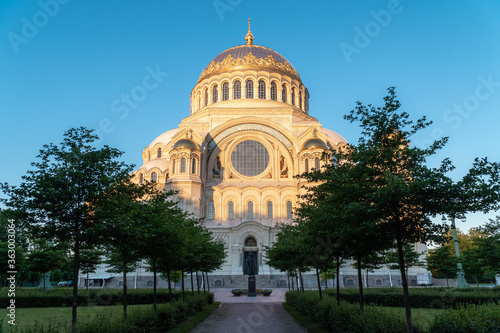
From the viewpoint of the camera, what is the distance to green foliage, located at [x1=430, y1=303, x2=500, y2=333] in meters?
9.67

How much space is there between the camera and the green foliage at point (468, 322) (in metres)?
9.67

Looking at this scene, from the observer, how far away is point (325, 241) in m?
16.6

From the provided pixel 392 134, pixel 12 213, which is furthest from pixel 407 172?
pixel 12 213

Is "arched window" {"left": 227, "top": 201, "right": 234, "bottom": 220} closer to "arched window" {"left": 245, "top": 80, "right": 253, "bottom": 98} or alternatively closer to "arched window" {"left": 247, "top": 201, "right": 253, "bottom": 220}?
"arched window" {"left": 247, "top": 201, "right": 253, "bottom": 220}

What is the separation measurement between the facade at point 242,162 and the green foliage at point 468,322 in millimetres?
33511

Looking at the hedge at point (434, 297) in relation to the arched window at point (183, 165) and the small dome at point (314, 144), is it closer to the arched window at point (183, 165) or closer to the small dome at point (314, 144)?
the small dome at point (314, 144)

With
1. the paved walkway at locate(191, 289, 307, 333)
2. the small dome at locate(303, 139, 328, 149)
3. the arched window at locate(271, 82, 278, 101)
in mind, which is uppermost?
the arched window at locate(271, 82, 278, 101)

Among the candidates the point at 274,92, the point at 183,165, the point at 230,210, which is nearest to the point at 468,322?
the point at 230,210

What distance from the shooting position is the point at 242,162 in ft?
173

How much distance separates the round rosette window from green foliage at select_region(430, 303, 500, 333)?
4207 centimetres

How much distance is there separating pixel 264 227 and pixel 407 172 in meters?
35.4

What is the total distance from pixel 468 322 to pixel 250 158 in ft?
144

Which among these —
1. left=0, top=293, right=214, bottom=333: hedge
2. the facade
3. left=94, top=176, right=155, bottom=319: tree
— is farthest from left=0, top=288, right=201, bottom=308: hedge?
the facade

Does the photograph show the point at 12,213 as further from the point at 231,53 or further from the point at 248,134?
the point at 231,53
